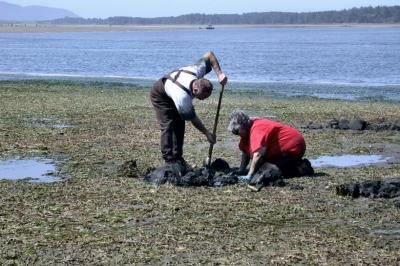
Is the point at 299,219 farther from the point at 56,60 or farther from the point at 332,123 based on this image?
the point at 56,60

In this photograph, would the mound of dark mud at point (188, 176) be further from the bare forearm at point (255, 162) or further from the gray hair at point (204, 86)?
the gray hair at point (204, 86)

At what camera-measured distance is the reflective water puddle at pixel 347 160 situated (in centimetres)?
1340

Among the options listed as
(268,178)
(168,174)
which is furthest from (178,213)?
(268,178)

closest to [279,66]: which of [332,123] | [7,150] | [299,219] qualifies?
[332,123]

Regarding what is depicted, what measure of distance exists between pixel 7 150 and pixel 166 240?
693 cm

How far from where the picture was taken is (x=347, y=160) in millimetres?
13891

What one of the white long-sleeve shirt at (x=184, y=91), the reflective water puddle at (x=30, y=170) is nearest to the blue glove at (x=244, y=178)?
the white long-sleeve shirt at (x=184, y=91)

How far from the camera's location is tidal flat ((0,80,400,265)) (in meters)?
7.84

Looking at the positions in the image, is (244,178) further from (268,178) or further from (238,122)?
(238,122)

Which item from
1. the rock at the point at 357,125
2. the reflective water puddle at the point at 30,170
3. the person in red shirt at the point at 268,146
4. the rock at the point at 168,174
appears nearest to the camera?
the rock at the point at 168,174

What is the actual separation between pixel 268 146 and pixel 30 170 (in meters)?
3.75

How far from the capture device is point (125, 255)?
7.77 meters

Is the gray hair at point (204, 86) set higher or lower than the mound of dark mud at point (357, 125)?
higher

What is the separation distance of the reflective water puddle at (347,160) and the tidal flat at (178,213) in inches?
13.2
